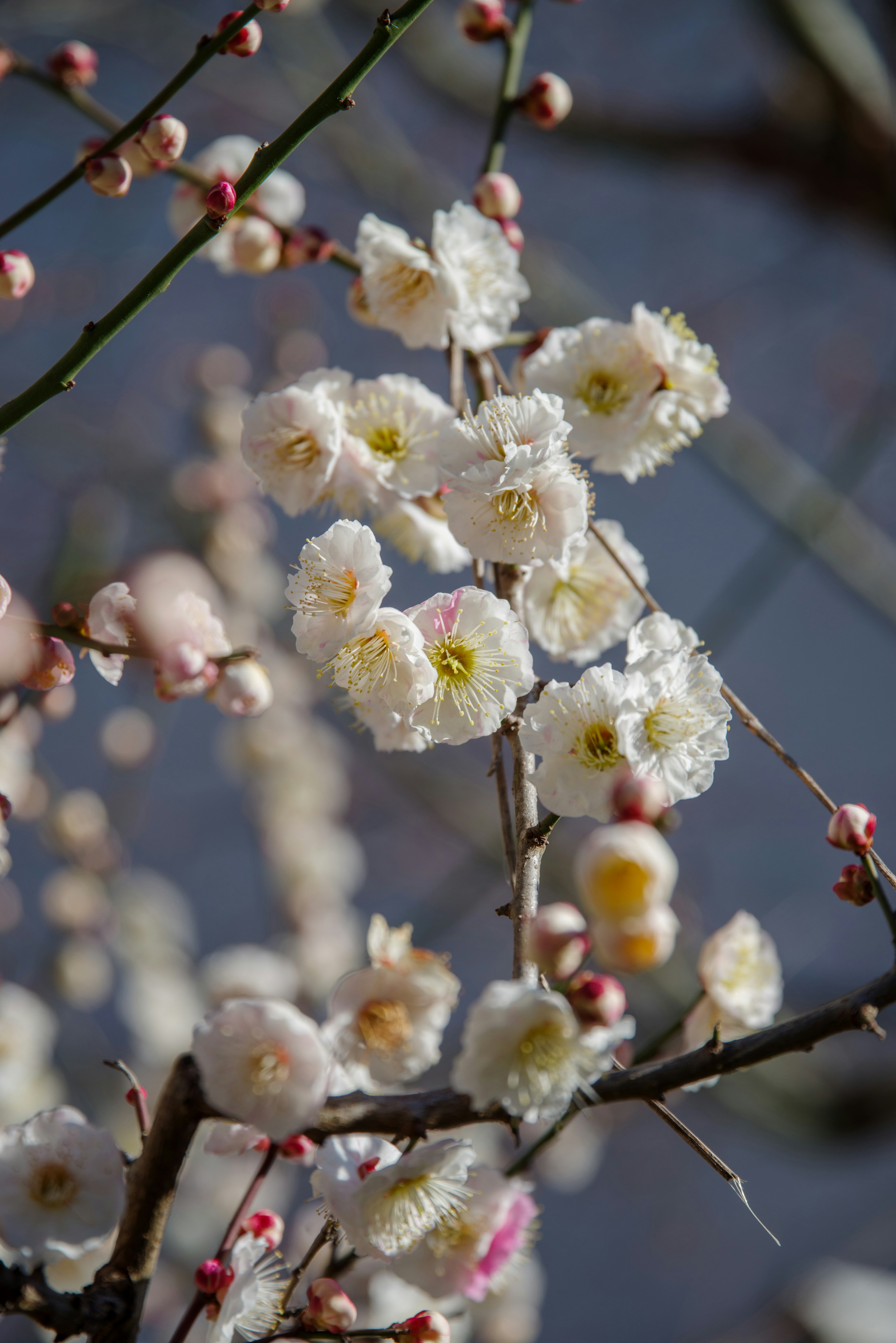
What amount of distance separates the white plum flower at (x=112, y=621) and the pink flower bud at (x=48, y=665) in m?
0.02

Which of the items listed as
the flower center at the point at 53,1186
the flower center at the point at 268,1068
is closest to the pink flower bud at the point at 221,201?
the flower center at the point at 268,1068

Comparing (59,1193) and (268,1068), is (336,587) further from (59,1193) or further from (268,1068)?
(59,1193)

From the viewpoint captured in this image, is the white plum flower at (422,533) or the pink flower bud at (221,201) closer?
the pink flower bud at (221,201)

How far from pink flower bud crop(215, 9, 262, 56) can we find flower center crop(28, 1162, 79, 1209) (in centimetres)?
76

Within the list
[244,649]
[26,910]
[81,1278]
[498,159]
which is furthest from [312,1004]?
[498,159]

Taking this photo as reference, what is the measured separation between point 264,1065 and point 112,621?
320mm

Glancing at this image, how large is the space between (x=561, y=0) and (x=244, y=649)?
2.17ft

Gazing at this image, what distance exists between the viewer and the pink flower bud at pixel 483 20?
2.76 feet

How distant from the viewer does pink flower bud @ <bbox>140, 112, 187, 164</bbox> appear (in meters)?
→ 0.68

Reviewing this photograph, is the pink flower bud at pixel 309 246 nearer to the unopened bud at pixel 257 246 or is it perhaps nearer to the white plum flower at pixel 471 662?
the unopened bud at pixel 257 246

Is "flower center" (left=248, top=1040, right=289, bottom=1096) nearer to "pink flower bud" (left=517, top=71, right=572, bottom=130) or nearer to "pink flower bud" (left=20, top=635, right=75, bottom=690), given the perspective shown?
"pink flower bud" (left=20, top=635, right=75, bottom=690)

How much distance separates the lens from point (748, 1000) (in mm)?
652

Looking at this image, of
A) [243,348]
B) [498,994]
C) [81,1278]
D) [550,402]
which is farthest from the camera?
[243,348]

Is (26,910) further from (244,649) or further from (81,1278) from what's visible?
(244,649)
